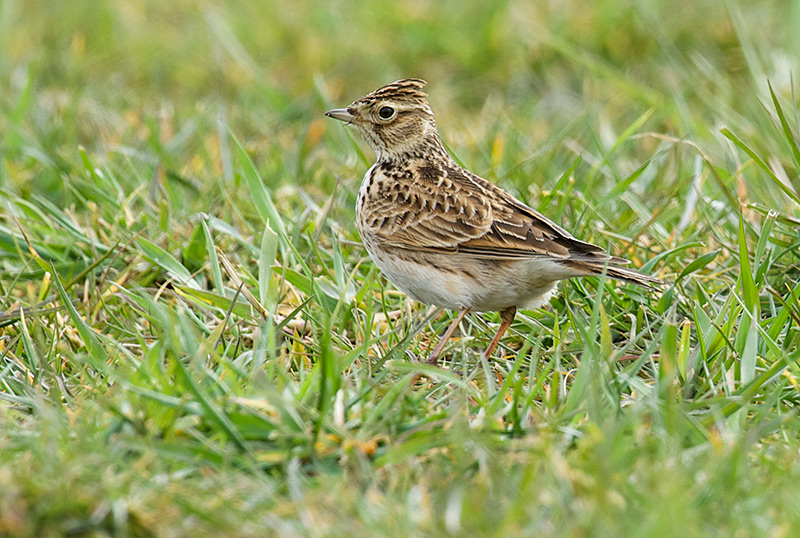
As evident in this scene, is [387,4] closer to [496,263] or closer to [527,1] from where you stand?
[527,1]

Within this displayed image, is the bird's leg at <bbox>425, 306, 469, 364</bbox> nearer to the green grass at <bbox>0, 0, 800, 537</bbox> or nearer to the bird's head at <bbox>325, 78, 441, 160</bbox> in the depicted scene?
the green grass at <bbox>0, 0, 800, 537</bbox>

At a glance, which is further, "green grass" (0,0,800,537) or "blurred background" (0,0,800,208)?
"blurred background" (0,0,800,208)

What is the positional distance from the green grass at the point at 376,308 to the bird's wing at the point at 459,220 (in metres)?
0.26

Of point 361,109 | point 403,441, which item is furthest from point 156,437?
point 361,109

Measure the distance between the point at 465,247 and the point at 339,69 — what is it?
4.87m

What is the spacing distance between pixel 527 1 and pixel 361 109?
4.34 meters

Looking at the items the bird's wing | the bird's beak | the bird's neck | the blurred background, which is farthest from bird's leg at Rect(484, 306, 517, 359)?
the blurred background

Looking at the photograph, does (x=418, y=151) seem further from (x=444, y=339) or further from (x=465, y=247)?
(x=444, y=339)

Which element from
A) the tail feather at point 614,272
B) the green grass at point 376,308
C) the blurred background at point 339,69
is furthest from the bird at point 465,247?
the blurred background at point 339,69

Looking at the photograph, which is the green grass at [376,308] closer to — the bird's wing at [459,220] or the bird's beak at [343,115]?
the bird's wing at [459,220]

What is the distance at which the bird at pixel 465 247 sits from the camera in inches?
177

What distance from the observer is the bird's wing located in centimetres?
460

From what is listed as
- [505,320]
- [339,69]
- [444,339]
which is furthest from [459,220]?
[339,69]

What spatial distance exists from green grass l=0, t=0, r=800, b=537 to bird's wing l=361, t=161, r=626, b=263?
0.26 metres
